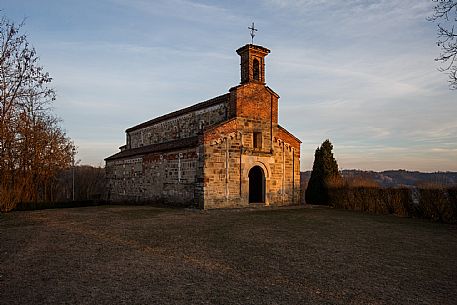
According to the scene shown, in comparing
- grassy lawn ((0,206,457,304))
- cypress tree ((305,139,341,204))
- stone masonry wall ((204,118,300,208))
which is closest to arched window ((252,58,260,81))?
stone masonry wall ((204,118,300,208))

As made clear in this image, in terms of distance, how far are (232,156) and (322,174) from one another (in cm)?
664

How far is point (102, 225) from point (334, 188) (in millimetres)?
13545

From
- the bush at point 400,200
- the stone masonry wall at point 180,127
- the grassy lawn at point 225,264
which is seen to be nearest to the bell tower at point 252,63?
the stone masonry wall at point 180,127

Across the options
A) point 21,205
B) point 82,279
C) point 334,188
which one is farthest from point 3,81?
point 334,188

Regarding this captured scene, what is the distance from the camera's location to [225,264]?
6711 mm

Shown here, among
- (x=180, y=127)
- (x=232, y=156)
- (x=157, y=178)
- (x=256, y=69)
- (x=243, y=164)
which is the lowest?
(x=157, y=178)

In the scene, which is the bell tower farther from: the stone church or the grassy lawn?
the grassy lawn

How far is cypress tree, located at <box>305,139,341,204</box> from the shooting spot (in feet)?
69.8

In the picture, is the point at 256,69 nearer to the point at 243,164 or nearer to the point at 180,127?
the point at 243,164

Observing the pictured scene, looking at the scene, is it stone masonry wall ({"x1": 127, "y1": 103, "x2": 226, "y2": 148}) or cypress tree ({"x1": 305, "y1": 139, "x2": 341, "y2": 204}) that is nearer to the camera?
stone masonry wall ({"x1": 127, "y1": 103, "x2": 226, "y2": 148})

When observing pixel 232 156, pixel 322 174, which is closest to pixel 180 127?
pixel 232 156

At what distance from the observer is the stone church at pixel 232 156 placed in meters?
17.8

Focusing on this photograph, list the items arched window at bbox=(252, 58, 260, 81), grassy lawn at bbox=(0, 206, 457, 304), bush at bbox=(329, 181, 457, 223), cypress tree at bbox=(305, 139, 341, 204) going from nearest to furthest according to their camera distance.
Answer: grassy lawn at bbox=(0, 206, 457, 304) < bush at bbox=(329, 181, 457, 223) < arched window at bbox=(252, 58, 260, 81) < cypress tree at bbox=(305, 139, 341, 204)

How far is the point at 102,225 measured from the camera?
11992mm
